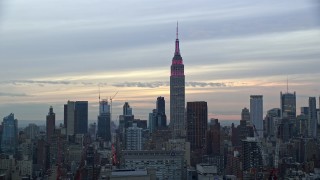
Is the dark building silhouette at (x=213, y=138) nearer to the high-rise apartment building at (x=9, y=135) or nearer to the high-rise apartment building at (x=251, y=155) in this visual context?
the high-rise apartment building at (x=251, y=155)

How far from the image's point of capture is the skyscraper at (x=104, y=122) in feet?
52.5

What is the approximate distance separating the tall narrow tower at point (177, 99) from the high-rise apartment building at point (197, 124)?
0.40 m

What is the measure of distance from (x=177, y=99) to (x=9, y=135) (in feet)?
44.9

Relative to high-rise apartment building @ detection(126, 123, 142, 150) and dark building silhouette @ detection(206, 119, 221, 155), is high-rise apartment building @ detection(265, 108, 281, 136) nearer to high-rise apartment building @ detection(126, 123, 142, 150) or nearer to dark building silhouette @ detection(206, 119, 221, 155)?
dark building silhouette @ detection(206, 119, 221, 155)

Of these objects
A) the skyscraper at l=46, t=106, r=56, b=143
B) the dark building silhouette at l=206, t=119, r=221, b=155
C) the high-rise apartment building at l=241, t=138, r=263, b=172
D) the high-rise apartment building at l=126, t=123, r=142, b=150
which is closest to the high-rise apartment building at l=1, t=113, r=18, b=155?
the skyscraper at l=46, t=106, r=56, b=143

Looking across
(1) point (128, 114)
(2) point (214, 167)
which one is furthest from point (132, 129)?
(2) point (214, 167)

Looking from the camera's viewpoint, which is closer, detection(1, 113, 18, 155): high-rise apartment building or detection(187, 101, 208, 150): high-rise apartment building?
detection(1, 113, 18, 155): high-rise apartment building

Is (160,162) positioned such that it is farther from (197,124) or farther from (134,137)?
(197,124)

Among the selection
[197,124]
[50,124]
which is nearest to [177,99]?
[197,124]

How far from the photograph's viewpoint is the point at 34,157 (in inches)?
440

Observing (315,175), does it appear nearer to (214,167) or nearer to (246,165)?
(246,165)

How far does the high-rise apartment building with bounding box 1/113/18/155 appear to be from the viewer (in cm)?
1062

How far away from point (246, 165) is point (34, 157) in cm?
424

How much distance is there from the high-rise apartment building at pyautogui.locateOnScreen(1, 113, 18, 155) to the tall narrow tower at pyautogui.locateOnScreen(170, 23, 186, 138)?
322 inches
